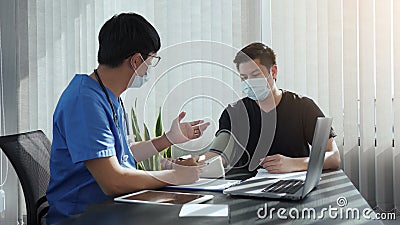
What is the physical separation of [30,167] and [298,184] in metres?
0.90

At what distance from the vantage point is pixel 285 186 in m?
1.66

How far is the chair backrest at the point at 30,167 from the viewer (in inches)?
71.2

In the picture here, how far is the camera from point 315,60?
3.21 meters

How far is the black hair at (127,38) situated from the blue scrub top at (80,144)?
12 cm

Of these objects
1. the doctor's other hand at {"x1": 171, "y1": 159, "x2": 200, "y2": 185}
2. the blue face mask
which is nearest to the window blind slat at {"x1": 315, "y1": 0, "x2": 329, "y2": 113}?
the blue face mask

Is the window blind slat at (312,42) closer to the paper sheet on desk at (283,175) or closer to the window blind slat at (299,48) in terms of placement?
the window blind slat at (299,48)

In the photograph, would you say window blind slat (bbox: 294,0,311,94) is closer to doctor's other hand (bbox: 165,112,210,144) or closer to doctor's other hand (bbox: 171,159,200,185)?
doctor's other hand (bbox: 165,112,210,144)

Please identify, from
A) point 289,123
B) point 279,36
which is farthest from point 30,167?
point 279,36

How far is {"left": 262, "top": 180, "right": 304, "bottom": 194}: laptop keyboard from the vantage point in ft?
5.21

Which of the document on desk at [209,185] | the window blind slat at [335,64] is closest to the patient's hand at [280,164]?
the document on desk at [209,185]

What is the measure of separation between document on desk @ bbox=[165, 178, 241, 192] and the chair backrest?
1.59 feet

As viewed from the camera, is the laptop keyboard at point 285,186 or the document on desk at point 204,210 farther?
the laptop keyboard at point 285,186

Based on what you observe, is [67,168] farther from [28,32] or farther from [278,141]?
[28,32]

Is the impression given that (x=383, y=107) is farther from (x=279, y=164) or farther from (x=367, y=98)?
(x=279, y=164)
